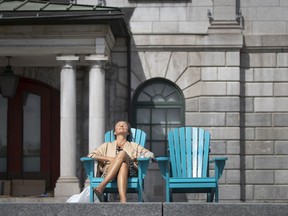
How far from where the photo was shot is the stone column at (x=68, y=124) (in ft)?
52.7

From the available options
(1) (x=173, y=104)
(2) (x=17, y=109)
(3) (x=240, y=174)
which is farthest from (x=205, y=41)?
(2) (x=17, y=109)

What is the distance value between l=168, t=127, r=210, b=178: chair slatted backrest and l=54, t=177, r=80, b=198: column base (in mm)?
3654

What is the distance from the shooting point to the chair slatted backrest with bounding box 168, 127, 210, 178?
12672 mm

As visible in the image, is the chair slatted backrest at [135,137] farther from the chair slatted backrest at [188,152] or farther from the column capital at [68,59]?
the column capital at [68,59]

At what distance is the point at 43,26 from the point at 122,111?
8.68 feet

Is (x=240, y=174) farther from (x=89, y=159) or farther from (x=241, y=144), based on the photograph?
(x=89, y=159)

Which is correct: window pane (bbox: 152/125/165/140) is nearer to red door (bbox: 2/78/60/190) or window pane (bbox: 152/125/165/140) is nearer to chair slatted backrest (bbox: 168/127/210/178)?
red door (bbox: 2/78/60/190)

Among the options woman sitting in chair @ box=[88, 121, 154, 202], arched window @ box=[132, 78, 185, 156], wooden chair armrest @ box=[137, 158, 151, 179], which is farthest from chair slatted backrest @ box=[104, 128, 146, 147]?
arched window @ box=[132, 78, 185, 156]

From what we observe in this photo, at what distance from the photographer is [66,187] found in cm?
1596

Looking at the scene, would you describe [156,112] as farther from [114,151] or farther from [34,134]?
[114,151]

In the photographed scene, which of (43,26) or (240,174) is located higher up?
(43,26)

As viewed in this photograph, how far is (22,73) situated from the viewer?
17.8m

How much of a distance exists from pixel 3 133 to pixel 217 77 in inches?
173

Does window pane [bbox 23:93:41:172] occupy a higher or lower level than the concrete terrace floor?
higher
